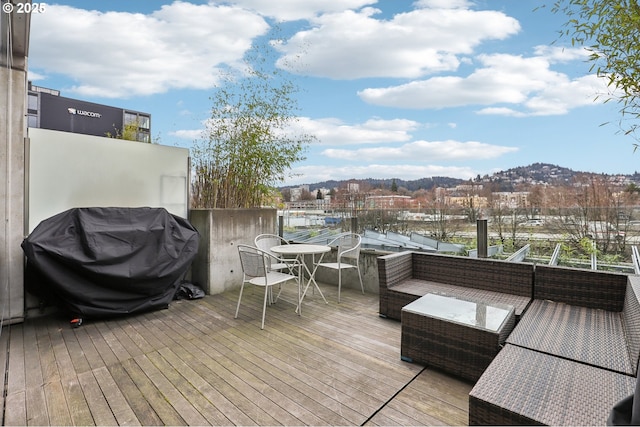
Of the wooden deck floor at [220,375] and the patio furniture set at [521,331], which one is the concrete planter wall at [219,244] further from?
the patio furniture set at [521,331]

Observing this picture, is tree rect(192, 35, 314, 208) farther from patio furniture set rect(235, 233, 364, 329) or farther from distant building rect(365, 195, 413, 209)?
distant building rect(365, 195, 413, 209)

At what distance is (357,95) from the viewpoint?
7.55 metres

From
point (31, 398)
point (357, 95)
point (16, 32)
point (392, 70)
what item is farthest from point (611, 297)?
point (357, 95)

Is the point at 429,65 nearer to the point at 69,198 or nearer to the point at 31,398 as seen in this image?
the point at 69,198

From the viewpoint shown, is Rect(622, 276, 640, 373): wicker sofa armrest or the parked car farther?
the parked car

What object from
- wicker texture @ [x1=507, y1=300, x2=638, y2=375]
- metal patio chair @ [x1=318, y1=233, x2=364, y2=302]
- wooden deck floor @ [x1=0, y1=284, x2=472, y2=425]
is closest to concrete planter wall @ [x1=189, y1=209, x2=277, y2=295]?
wooden deck floor @ [x1=0, y1=284, x2=472, y2=425]

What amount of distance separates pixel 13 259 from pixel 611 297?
5721mm

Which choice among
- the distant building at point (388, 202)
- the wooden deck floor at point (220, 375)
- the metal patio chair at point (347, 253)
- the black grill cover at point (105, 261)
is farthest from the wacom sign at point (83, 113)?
the metal patio chair at point (347, 253)

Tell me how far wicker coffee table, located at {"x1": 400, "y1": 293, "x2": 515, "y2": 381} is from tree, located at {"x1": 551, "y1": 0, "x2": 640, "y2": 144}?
1.56 m

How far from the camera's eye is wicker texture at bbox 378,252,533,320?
2963 millimetres

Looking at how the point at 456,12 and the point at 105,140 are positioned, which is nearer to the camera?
the point at 105,140

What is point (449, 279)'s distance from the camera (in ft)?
11.3

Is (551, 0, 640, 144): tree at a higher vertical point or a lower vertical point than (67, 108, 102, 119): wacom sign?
lower

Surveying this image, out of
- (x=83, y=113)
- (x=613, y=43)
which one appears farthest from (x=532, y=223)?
(x=83, y=113)
